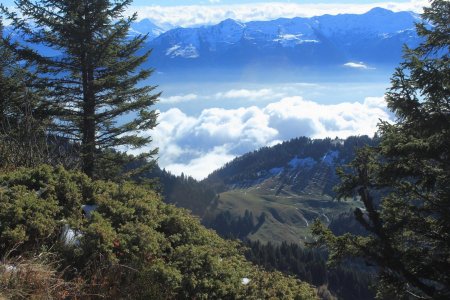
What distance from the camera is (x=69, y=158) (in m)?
14.2

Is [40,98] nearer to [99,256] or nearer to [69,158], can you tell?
[69,158]

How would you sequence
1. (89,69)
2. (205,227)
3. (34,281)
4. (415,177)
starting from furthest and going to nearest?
(89,69) < (415,177) < (205,227) < (34,281)

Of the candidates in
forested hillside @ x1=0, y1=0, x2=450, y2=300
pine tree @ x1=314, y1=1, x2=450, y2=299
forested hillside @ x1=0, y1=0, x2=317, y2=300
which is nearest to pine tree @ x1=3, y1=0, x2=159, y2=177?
forested hillside @ x1=0, y1=0, x2=450, y2=300

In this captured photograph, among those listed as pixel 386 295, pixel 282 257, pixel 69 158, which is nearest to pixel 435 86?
pixel 386 295

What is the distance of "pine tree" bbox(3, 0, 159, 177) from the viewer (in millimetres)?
20688

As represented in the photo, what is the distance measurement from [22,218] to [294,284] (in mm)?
5072

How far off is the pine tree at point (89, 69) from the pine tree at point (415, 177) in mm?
13514

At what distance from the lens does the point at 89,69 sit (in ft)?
70.4

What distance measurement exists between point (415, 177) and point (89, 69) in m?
16.2

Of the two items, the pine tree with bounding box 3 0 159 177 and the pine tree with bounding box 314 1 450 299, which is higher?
the pine tree with bounding box 3 0 159 177

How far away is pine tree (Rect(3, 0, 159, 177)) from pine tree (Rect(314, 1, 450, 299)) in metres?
13.5

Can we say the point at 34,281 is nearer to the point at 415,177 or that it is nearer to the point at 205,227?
the point at 205,227

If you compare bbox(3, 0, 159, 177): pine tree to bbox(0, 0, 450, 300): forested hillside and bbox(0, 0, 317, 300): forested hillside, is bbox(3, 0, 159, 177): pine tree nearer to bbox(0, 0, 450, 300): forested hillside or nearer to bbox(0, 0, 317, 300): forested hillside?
bbox(0, 0, 450, 300): forested hillside

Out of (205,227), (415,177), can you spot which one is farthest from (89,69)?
(415,177)
